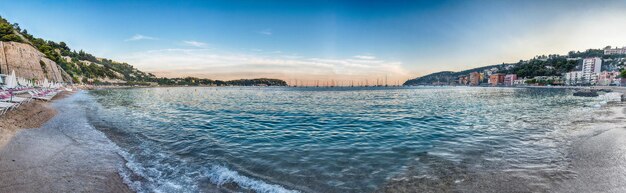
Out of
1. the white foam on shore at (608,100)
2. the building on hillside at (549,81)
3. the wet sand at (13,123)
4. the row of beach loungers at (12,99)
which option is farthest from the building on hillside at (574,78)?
the row of beach loungers at (12,99)

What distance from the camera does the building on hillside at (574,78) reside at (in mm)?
157275

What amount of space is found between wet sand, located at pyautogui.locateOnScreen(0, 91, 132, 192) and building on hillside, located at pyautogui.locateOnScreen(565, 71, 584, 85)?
21242 cm

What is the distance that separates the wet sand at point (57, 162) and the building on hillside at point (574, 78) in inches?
8363

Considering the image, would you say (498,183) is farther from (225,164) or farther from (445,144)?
(225,164)

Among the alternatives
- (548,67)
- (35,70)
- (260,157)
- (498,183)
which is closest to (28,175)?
(260,157)

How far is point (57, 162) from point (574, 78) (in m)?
228

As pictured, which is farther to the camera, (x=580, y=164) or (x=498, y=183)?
(x=580, y=164)

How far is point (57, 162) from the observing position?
24.1 feet

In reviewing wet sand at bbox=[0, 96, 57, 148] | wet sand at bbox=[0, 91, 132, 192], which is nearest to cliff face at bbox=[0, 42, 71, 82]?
wet sand at bbox=[0, 96, 57, 148]

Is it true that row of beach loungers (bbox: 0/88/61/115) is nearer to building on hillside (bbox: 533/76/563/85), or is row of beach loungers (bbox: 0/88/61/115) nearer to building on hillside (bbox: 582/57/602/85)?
building on hillside (bbox: 533/76/563/85)

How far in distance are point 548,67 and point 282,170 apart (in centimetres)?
25685

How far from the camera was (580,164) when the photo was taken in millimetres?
7438

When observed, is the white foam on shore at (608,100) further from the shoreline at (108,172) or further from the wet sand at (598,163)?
the shoreline at (108,172)

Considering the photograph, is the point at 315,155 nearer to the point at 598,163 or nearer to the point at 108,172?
the point at 108,172
